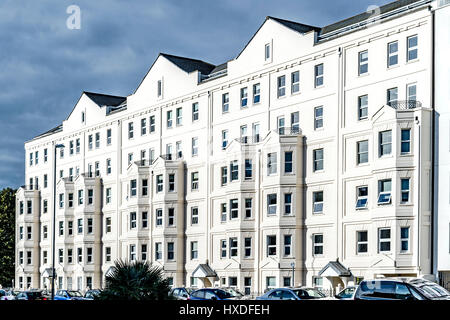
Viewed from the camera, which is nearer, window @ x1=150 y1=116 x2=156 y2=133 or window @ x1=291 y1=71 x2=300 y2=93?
window @ x1=291 y1=71 x2=300 y2=93

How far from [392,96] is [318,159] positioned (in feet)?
26.1

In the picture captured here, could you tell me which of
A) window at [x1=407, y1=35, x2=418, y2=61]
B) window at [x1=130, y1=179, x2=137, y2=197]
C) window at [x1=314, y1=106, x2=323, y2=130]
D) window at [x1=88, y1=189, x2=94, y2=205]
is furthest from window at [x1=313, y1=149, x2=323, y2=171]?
window at [x1=88, y1=189, x2=94, y2=205]

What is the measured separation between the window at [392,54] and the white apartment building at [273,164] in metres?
0.09

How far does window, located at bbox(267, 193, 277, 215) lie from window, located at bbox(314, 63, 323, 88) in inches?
344

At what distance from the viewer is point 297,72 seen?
55438 mm

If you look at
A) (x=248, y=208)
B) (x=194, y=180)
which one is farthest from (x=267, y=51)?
(x=194, y=180)

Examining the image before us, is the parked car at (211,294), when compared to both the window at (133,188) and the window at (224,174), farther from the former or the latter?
the window at (133,188)

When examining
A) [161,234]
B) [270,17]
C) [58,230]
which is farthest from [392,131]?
[58,230]

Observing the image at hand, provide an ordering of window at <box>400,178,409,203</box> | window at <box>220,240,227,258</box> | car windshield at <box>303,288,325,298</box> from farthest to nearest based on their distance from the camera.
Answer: window at <box>220,240,227,258</box>
window at <box>400,178,409,203</box>
car windshield at <box>303,288,325,298</box>

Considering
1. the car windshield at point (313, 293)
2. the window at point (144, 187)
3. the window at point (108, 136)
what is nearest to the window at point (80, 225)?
the window at point (108, 136)

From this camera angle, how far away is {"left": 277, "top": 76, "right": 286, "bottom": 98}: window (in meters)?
56.6

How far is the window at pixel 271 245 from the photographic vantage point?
5566cm

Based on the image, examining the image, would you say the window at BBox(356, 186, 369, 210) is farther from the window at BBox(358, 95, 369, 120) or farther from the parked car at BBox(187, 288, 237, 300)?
the parked car at BBox(187, 288, 237, 300)
